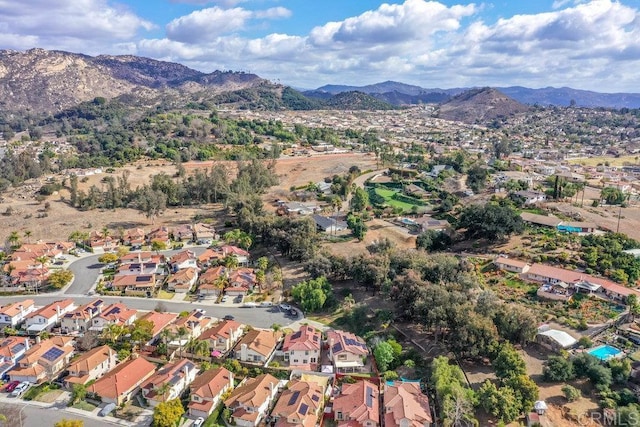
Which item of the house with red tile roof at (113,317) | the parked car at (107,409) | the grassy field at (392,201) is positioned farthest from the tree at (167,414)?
the grassy field at (392,201)

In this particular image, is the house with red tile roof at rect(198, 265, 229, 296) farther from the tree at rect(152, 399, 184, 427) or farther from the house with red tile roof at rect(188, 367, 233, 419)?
the tree at rect(152, 399, 184, 427)

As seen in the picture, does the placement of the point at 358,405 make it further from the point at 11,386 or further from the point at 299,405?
the point at 11,386

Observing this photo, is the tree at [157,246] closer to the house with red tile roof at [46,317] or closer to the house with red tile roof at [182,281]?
the house with red tile roof at [182,281]

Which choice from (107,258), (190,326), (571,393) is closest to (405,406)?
(571,393)

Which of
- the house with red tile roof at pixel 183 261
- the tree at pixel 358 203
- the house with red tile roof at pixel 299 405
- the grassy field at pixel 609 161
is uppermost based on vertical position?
the grassy field at pixel 609 161

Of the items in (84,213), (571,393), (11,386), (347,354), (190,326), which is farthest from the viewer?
(84,213)

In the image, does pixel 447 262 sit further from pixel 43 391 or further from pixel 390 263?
pixel 43 391
